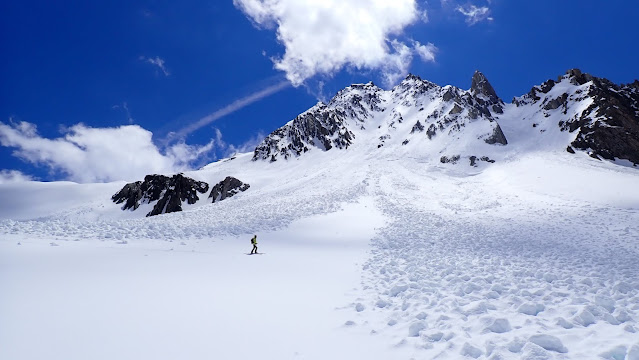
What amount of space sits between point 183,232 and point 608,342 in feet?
61.6

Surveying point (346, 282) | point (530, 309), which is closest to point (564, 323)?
point (530, 309)

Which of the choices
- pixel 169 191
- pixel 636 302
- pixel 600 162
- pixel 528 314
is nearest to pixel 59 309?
pixel 528 314

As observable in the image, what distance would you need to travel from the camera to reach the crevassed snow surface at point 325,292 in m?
5.24

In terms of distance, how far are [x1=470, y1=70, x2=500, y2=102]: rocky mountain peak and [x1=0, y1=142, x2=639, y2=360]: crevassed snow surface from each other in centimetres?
10905

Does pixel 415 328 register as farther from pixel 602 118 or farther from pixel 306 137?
pixel 306 137

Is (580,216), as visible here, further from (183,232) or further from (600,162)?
(600,162)

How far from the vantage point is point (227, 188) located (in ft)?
283

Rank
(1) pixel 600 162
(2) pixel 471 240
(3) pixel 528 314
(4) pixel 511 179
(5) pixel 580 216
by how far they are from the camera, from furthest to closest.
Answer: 1. (1) pixel 600 162
2. (4) pixel 511 179
3. (5) pixel 580 216
4. (2) pixel 471 240
5. (3) pixel 528 314

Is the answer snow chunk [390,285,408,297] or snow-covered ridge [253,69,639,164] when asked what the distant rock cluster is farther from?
snow chunk [390,285,408,297]

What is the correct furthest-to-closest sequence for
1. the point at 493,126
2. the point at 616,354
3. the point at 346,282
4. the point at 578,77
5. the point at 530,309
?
the point at 578,77
the point at 493,126
the point at 346,282
the point at 530,309
the point at 616,354

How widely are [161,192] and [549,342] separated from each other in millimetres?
100950

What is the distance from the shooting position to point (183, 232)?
1855cm

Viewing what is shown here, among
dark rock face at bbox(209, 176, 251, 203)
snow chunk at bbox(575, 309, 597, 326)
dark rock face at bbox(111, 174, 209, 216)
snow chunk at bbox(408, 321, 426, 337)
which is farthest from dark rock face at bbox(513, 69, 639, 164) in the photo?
dark rock face at bbox(111, 174, 209, 216)

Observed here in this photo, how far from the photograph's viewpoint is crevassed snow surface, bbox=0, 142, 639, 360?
5.24 metres
